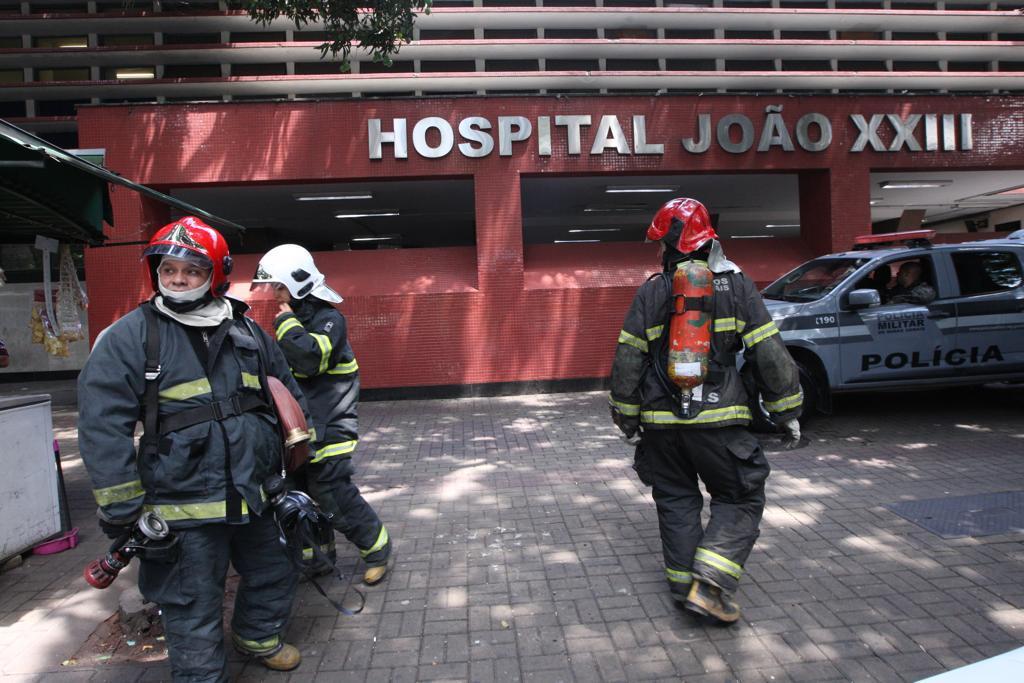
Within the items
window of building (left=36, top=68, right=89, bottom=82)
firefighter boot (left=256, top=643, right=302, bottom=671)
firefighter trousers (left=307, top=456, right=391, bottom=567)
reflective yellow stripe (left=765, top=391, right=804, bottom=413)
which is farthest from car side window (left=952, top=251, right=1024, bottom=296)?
window of building (left=36, top=68, right=89, bottom=82)

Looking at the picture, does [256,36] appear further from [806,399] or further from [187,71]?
[806,399]

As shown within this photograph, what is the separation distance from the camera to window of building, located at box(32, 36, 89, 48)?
12516 millimetres

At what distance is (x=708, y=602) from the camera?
3.12 metres

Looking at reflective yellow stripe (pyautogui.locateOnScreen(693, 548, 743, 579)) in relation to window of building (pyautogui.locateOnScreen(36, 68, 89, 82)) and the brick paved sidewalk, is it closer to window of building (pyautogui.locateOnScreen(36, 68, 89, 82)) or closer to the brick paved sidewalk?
the brick paved sidewalk

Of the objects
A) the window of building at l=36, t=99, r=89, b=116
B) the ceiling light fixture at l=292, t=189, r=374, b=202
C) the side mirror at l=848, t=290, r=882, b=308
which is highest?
the window of building at l=36, t=99, r=89, b=116

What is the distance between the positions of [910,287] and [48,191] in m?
8.29

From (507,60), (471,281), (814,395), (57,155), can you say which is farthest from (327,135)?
(814,395)

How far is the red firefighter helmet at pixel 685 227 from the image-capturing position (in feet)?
10.9

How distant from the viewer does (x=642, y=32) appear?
12805mm

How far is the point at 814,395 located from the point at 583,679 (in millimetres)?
5047

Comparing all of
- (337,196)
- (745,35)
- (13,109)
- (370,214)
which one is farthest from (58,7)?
(745,35)

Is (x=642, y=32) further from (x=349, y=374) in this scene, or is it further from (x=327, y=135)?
(x=349, y=374)

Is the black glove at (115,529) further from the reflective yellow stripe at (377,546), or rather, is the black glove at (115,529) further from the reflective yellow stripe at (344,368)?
the reflective yellow stripe at (377,546)

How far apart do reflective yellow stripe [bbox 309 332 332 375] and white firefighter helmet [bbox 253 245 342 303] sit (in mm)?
223
